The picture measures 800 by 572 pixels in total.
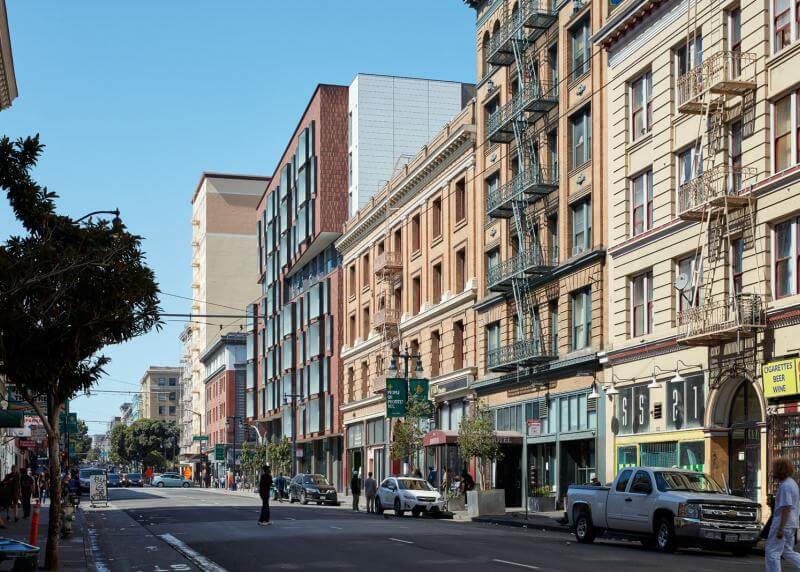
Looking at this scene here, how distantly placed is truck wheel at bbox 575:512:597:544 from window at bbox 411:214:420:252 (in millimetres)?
39467

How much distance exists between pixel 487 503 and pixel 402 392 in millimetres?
15982

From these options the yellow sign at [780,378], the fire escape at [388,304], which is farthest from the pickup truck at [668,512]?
the fire escape at [388,304]

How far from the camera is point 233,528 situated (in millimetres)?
34438

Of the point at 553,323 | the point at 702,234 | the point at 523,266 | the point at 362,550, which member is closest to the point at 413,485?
the point at 553,323

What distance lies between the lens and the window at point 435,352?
64125mm

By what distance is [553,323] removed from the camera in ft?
161

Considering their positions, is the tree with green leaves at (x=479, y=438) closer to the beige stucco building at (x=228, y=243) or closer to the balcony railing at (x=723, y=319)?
the balcony railing at (x=723, y=319)

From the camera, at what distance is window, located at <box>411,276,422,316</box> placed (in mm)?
67875

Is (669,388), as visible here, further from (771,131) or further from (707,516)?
(707,516)

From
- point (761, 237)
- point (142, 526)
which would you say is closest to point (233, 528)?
point (142, 526)

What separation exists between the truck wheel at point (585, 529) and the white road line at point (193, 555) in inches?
378

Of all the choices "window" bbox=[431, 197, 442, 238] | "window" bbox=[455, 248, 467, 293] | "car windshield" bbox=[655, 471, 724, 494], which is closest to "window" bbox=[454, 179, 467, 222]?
"window" bbox=[455, 248, 467, 293]

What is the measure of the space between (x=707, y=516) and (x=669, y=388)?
14.0 metres

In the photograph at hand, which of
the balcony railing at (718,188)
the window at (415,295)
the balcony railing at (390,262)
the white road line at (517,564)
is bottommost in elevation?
the white road line at (517,564)
